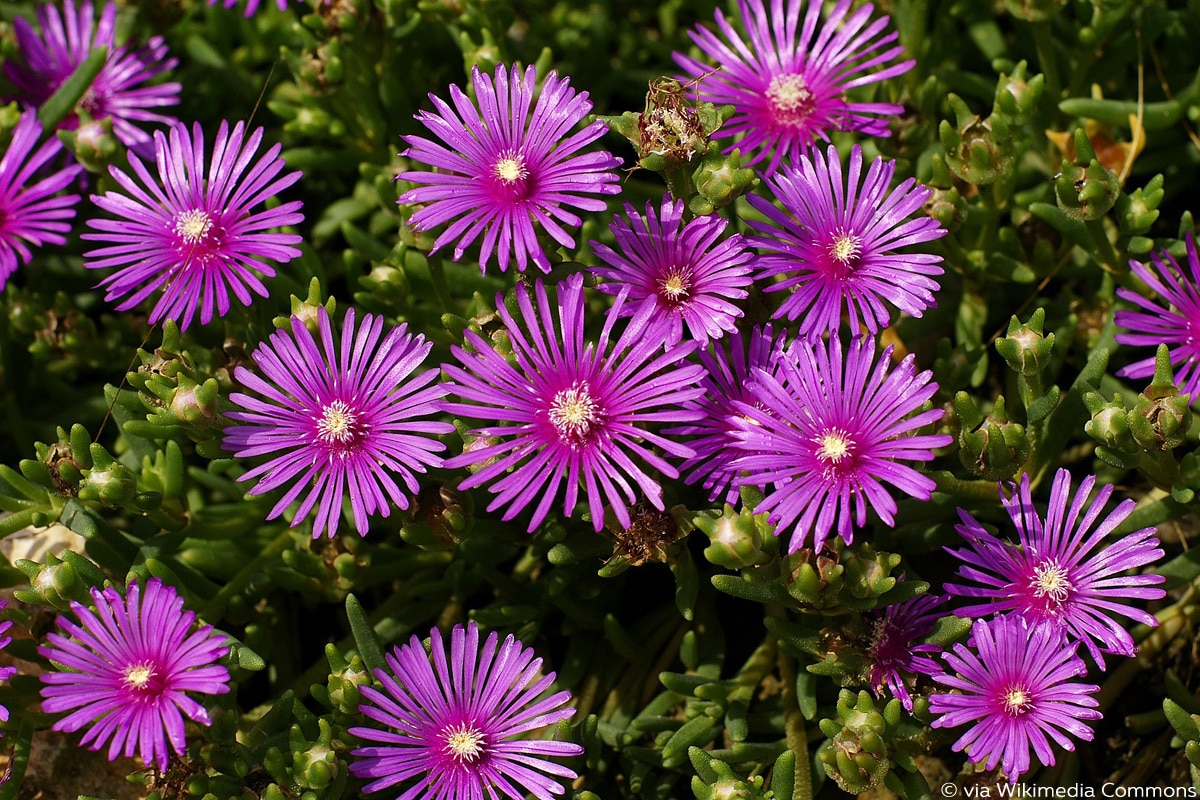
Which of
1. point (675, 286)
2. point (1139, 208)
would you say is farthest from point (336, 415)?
point (1139, 208)

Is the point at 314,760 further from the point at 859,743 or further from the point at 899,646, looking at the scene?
the point at 899,646

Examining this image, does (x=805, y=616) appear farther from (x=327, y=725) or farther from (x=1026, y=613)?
(x=327, y=725)

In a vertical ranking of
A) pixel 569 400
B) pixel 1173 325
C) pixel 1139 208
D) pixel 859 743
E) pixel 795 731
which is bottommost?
pixel 859 743

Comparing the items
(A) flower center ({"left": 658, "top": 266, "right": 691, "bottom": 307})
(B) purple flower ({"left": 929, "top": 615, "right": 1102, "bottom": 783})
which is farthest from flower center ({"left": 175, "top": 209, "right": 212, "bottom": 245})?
(B) purple flower ({"left": 929, "top": 615, "right": 1102, "bottom": 783})

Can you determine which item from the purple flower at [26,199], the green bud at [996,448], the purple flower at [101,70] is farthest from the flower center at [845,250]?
the purple flower at [101,70]

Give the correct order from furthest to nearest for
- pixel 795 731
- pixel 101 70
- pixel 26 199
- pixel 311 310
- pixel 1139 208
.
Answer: pixel 101 70
pixel 26 199
pixel 1139 208
pixel 795 731
pixel 311 310

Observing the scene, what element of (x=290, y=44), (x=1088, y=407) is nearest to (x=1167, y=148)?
(x=1088, y=407)
